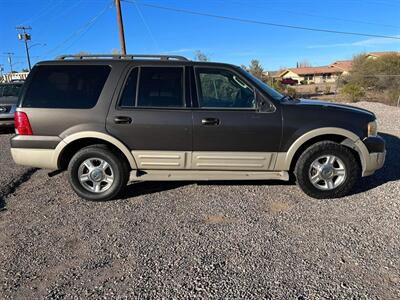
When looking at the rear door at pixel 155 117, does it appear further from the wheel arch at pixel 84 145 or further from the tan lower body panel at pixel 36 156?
the tan lower body panel at pixel 36 156

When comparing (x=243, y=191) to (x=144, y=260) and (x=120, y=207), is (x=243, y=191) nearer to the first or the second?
(x=120, y=207)

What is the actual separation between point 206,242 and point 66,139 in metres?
2.42

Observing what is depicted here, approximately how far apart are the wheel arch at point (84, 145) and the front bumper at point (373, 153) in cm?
323

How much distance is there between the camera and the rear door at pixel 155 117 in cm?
436

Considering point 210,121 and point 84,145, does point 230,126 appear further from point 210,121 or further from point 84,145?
point 84,145

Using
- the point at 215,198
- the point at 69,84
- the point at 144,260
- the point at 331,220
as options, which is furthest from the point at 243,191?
the point at 69,84

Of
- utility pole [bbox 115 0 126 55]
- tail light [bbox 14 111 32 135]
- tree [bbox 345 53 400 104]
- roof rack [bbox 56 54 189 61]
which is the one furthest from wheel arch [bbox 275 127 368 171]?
tree [bbox 345 53 400 104]

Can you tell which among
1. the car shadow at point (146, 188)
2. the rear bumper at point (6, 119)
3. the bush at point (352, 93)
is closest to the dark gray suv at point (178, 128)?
the car shadow at point (146, 188)

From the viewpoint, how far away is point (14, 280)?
2.79m

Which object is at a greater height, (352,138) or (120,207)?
(352,138)

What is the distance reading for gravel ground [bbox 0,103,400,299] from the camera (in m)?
2.67

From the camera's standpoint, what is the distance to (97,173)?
178 inches

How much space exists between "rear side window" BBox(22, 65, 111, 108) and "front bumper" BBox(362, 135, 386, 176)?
147 inches

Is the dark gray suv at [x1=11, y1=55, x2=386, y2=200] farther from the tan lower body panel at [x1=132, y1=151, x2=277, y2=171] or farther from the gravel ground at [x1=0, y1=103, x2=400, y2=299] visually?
the gravel ground at [x1=0, y1=103, x2=400, y2=299]
